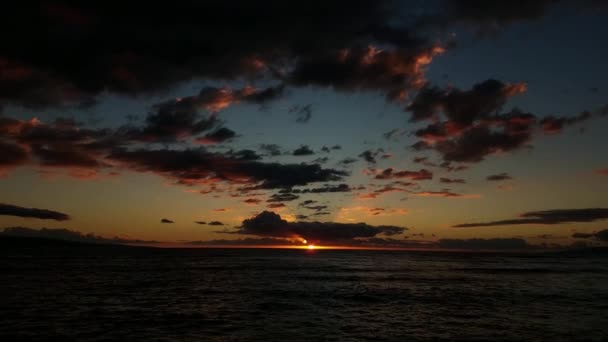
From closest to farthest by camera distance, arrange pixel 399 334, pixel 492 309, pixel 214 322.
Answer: pixel 399 334
pixel 214 322
pixel 492 309

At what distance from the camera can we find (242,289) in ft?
168

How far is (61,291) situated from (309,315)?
29248 millimetres

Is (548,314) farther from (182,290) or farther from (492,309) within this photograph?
(182,290)

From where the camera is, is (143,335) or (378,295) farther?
(378,295)

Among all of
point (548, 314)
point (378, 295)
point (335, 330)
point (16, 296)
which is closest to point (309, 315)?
point (335, 330)

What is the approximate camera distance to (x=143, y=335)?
81.7ft

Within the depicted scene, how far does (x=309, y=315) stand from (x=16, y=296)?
2895 centimetres

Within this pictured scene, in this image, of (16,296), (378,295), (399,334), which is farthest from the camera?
(378,295)

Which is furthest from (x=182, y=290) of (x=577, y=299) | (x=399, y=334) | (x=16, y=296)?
(x=577, y=299)

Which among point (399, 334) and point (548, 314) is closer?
point (399, 334)

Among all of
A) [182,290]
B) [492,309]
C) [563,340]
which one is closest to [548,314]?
[492,309]

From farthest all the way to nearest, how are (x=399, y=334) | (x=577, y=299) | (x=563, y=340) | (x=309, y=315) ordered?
1. (x=577, y=299)
2. (x=309, y=315)
3. (x=399, y=334)
4. (x=563, y=340)

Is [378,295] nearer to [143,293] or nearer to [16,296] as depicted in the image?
[143,293]

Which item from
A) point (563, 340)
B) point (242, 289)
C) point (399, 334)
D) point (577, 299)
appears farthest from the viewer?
point (242, 289)
